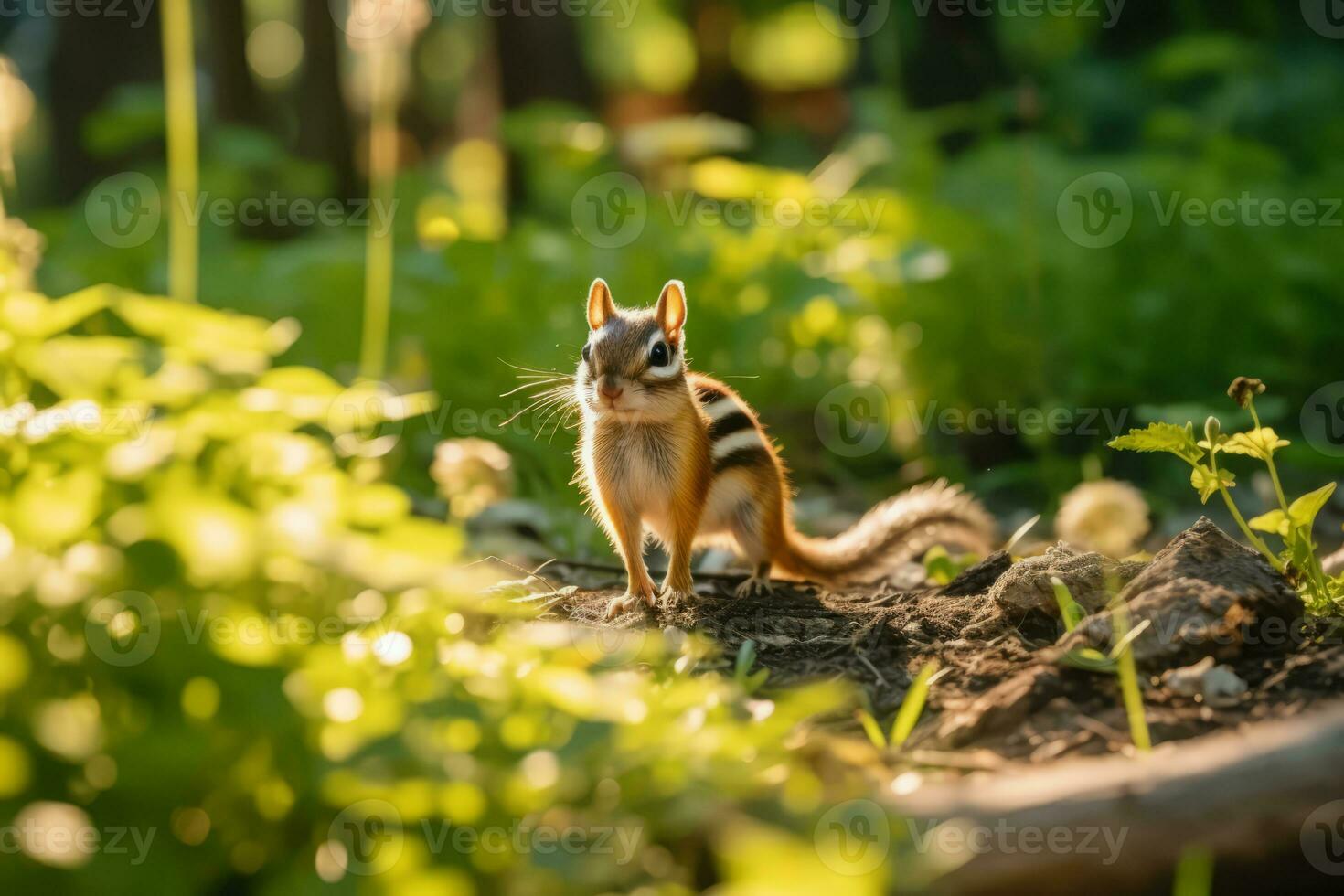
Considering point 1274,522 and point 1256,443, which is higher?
point 1256,443

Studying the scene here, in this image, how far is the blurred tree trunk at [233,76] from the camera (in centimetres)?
883

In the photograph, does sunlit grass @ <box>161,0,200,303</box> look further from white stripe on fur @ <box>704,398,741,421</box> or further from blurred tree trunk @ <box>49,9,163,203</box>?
blurred tree trunk @ <box>49,9,163,203</box>

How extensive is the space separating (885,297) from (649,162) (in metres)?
3.36

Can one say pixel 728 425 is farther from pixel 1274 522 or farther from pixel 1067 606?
pixel 1274 522

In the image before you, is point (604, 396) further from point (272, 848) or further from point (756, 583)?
point (272, 848)

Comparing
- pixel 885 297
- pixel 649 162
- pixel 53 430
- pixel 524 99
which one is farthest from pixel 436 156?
pixel 53 430

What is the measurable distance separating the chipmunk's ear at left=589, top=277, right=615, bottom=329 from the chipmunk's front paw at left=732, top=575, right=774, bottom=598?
2.77 ft

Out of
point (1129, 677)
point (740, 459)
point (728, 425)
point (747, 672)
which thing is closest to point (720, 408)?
point (728, 425)

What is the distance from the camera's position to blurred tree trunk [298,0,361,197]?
909 centimetres

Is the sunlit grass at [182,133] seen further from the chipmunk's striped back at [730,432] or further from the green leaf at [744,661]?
the green leaf at [744,661]

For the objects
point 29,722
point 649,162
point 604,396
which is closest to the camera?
point 29,722

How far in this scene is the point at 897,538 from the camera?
12.6ft

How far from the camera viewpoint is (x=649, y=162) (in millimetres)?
8336

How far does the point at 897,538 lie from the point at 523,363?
175 centimetres
